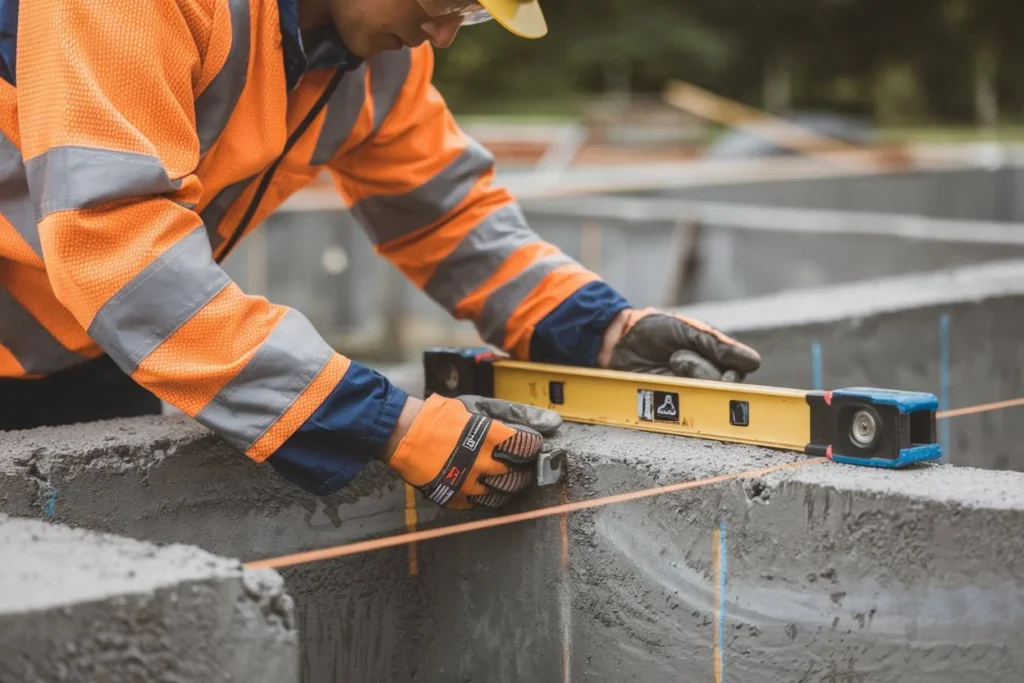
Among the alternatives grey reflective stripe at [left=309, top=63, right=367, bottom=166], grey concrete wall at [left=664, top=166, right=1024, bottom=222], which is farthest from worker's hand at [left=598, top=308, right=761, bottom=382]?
grey concrete wall at [left=664, top=166, right=1024, bottom=222]

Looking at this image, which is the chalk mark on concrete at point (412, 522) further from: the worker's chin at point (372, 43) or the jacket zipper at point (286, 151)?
the worker's chin at point (372, 43)

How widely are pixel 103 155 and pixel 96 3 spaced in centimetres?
30

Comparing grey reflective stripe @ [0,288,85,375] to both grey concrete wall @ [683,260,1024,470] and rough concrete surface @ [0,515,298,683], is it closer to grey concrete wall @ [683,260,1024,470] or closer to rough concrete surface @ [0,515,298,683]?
rough concrete surface @ [0,515,298,683]

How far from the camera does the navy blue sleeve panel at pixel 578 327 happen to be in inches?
138

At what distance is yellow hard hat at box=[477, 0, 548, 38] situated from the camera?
9.28 ft

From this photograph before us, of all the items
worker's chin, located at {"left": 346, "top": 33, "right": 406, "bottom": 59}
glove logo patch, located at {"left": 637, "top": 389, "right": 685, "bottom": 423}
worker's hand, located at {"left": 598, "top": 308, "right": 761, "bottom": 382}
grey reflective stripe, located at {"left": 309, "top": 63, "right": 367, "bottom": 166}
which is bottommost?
glove logo patch, located at {"left": 637, "top": 389, "right": 685, "bottom": 423}

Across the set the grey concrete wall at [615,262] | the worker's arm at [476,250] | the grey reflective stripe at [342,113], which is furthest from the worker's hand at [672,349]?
the grey concrete wall at [615,262]

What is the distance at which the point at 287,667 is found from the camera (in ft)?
7.00

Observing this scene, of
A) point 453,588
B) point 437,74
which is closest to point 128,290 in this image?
point 453,588

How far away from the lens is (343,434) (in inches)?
105

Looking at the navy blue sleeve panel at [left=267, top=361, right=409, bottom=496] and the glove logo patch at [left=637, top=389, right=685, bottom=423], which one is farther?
the glove logo patch at [left=637, top=389, right=685, bottom=423]

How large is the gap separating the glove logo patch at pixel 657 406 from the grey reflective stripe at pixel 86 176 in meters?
1.37

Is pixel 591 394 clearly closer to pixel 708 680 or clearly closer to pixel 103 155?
pixel 708 680

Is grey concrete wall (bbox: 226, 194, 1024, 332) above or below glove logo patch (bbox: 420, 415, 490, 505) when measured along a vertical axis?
above
